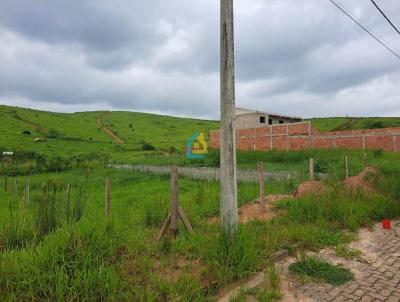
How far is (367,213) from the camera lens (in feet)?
21.4

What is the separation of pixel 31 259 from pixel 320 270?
3761 mm

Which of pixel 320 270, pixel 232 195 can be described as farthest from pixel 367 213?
pixel 232 195

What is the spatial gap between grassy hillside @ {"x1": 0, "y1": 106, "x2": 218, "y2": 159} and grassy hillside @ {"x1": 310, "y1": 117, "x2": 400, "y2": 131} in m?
26.2

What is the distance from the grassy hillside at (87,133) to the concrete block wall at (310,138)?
17.5m

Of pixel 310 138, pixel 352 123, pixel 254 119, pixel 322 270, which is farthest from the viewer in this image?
pixel 352 123

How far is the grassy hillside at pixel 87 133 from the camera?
40600 mm

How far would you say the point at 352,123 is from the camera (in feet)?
172

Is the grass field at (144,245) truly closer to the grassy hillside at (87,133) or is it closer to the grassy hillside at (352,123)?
the grassy hillside at (87,133)

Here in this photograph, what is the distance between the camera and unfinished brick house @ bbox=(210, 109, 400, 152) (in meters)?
21.3

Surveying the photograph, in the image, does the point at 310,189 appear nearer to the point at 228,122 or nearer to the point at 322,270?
the point at 322,270

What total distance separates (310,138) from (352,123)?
1348 inches

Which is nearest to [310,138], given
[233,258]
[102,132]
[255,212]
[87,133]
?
[255,212]

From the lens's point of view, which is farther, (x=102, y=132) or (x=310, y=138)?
(x=102, y=132)

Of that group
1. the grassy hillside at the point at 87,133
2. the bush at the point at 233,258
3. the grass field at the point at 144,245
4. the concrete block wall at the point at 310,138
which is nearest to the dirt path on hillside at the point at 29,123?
the grassy hillside at the point at 87,133
